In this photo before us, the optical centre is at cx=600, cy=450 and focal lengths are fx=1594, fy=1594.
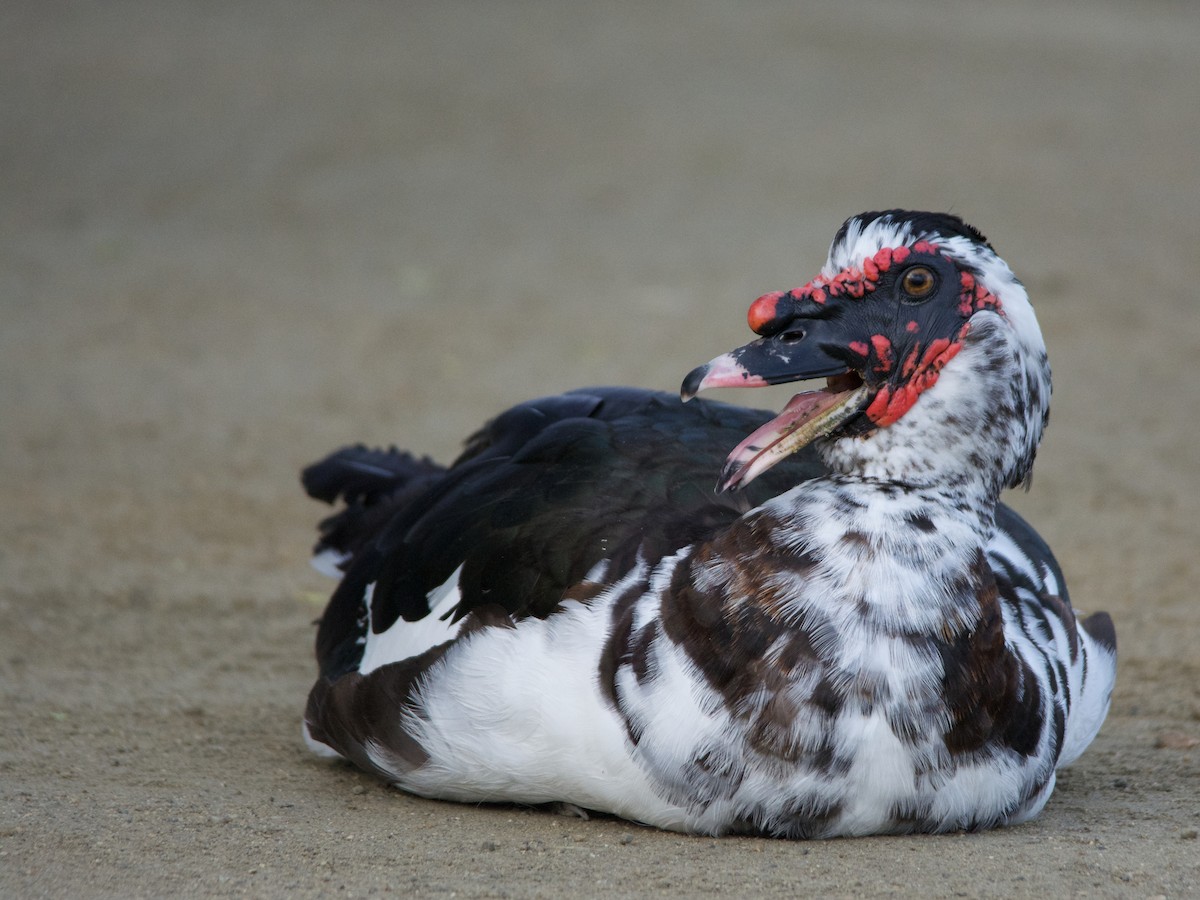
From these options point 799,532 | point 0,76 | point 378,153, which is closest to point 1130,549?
point 799,532

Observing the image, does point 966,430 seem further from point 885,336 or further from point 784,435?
point 784,435

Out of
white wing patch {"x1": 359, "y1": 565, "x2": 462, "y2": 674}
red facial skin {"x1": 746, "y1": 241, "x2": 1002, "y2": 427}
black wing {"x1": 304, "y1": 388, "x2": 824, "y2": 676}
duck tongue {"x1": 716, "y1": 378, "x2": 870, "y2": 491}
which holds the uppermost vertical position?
red facial skin {"x1": 746, "y1": 241, "x2": 1002, "y2": 427}

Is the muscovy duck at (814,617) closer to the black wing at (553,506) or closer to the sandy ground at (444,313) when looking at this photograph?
the black wing at (553,506)

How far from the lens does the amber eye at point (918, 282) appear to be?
3387mm

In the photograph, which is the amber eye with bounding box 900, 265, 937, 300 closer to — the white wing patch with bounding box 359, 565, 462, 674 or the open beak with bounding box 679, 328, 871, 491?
the open beak with bounding box 679, 328, 871, 491

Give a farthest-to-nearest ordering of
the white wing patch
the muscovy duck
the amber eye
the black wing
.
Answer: the white wing patch → the black wing → the amber eye → the muscovy duck

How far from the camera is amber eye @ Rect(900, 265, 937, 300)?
11.1ft

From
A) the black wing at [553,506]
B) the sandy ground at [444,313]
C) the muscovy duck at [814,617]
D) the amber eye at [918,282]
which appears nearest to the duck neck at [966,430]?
the muscovy duck at [814,617]

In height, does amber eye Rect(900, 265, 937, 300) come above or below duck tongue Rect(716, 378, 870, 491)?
above

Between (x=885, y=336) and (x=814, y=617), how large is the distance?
610mm

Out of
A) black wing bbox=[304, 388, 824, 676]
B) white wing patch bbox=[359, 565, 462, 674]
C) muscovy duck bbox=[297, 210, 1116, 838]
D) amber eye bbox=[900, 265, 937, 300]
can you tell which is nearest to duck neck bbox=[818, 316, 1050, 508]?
muscovy duck bbox=[297, 210, 1116, 838]

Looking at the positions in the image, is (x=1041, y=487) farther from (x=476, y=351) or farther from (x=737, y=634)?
(x=737, y=634)

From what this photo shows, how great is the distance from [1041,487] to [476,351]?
3.25m

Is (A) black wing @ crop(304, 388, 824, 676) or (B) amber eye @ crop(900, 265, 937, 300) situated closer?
(B) amber eye @ crop(900, 265, 937, 300)
